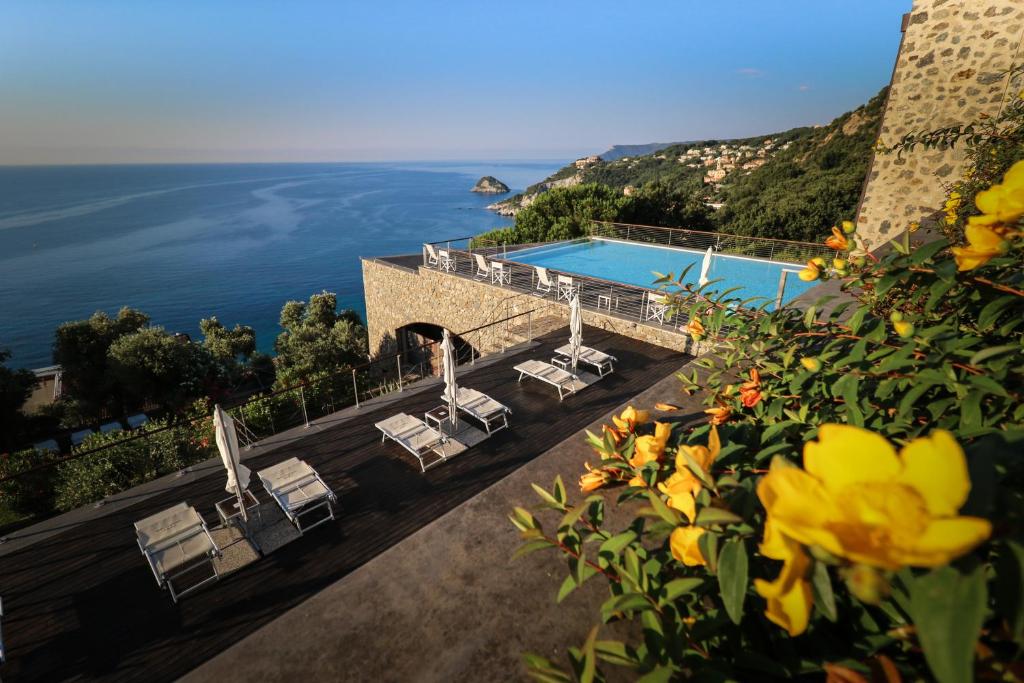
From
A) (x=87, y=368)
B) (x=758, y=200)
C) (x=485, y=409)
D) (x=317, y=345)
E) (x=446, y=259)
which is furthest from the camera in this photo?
(x=758, y=200)

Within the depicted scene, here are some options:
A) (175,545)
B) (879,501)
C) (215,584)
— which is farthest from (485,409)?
(879,501)

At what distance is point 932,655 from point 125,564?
6.62 meters

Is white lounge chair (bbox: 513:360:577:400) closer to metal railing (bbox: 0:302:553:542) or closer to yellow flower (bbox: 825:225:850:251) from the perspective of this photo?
metal railing (bbox: 0:302:553:542)

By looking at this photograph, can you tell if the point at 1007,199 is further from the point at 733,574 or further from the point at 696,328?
the point at 696,328

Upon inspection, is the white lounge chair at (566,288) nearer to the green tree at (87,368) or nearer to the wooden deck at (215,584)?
the wooden deck at (215,584)

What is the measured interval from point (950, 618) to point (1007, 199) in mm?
854

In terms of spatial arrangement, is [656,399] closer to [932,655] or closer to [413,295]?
[932,655]

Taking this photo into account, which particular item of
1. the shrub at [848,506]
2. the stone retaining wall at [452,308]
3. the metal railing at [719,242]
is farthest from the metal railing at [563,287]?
the shrub at [848,506]

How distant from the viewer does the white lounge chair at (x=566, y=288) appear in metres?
11.7

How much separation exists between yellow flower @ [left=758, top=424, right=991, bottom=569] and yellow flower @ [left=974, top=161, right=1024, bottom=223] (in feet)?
2.11

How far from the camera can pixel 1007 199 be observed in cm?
82

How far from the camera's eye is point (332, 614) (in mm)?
1912

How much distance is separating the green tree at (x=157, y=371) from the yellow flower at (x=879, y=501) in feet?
85.0

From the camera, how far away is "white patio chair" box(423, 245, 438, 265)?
1572 cm
